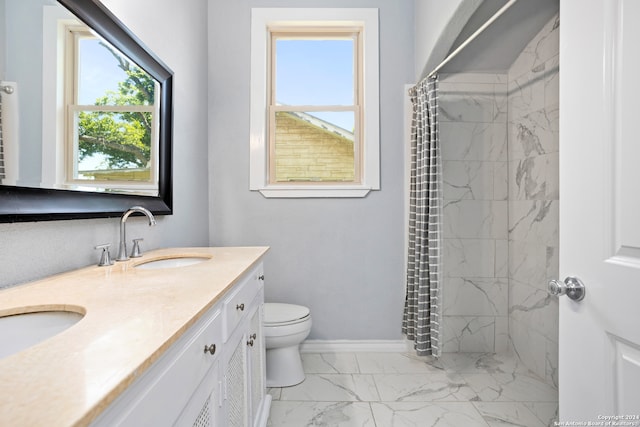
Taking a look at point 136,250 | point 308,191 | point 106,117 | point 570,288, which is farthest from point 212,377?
point 308,191

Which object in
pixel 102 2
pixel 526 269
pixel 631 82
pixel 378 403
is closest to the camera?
pixel 631 82

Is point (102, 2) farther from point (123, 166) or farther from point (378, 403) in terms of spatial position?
point (378, 403)

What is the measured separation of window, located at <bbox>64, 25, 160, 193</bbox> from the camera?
3.76 feet

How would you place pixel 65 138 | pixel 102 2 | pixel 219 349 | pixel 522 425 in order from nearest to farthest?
pixel 219 349 → pixel 65 138 → pixel 102 2 → pixel 522 425

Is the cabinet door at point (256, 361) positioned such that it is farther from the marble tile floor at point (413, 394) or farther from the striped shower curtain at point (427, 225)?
the striped shower curtain at point (427, 225)

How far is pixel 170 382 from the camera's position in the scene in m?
0.62

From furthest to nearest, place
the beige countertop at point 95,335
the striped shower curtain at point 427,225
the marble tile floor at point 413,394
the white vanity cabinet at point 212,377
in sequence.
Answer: the striped shower curtain at point 427,225 < the marble tile floor at point 413,394 < the white vanity cabinet at point 212,377 < the beige countertop at point 95,335

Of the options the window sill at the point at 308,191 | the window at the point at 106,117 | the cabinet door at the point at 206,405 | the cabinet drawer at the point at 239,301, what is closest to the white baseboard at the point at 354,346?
the window sill at the point at 308,191

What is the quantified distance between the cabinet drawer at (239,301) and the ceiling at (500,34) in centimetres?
177

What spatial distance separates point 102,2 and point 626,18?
162 cm

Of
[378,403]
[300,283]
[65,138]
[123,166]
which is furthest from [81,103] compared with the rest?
[378,403]

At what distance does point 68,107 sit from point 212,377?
97 cm

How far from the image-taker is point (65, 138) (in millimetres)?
1108

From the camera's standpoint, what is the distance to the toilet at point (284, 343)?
1938 mm
